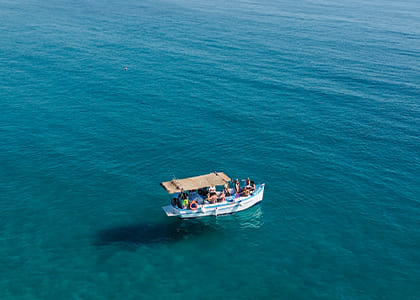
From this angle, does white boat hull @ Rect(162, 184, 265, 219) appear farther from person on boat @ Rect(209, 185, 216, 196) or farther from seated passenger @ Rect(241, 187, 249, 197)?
person on boat @ Rect(209, 185, 216, 196)

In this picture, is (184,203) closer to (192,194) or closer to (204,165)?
(192,194)

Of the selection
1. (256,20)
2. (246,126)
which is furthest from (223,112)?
(256,20)

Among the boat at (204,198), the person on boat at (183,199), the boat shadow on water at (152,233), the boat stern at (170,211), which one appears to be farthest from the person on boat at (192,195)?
the boat shadow on water at (152,233)

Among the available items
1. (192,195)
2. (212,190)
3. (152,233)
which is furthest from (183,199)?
(152,233)

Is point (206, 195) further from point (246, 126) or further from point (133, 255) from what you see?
point (246, 126)

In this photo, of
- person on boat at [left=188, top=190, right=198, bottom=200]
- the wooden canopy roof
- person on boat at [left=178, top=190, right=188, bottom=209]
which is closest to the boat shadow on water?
person on boat at [left=178, top=190, right=188, bottom=209]

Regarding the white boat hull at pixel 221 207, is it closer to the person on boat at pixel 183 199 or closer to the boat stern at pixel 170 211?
the boat stern at pixel 170 211

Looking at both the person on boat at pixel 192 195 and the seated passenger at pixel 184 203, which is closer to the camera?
the seated passenger at pixel 184 203
